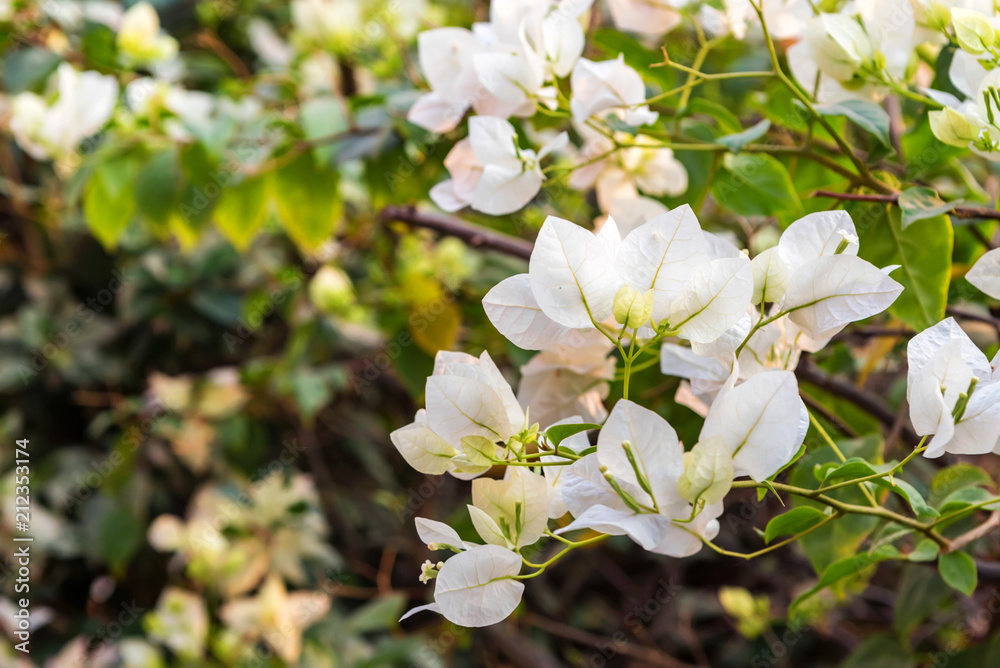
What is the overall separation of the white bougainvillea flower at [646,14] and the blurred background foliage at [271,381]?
0.16 meters

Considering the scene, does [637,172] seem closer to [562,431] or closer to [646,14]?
[646,14]

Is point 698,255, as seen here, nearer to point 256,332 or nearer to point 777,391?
point 777,391

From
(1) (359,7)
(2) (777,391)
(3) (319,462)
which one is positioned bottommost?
(3) (319,462)

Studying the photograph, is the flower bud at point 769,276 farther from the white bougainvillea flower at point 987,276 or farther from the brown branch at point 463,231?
the brown branch at point 463,231

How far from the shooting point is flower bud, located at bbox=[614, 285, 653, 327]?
236 millimetres

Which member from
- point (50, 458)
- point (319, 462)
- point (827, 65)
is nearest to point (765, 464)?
point (827, 65)

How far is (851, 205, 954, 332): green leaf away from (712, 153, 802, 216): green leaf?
0.14 feet

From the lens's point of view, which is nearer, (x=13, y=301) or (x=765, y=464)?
(x=765, y=464)

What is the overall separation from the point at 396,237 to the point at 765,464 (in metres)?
0.72

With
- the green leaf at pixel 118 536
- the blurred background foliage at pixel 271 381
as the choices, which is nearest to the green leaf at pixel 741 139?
the blurred background foliage at pixel 271 381

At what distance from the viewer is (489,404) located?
0.24 metres

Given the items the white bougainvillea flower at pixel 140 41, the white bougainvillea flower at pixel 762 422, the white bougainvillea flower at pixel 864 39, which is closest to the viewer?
the white bougainvillea flower at pixel 762 422
